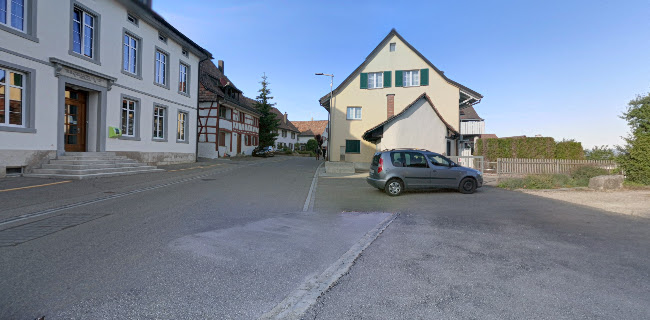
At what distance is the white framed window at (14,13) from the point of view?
10.6 metres

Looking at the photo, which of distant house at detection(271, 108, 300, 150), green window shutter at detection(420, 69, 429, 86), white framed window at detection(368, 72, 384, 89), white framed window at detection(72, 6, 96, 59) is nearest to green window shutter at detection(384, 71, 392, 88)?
white framed window at detection(368, 72, 384, 89)

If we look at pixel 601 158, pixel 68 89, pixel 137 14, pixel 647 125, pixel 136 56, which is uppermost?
pixel 137 14

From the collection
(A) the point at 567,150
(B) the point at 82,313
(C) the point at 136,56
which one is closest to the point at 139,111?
(C) the point at 136,56

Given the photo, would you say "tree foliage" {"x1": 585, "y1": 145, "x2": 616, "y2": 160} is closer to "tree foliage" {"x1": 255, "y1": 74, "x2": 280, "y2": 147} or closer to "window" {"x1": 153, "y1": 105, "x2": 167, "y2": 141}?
"window" {"x1": 153, "y1": 105, "x2": 167, "y2": 141}

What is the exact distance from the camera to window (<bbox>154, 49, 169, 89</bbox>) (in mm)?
18734

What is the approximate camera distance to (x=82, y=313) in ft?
8.49

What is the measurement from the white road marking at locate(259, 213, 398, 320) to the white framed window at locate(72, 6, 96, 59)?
15142 millimetres

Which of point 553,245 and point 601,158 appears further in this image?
point 601,158

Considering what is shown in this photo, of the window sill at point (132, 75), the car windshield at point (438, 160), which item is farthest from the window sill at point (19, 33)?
the car windshield at point (438, 160)

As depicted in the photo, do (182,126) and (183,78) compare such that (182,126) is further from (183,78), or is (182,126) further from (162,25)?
(162,25)

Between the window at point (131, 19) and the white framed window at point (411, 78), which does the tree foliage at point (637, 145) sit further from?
the window at point (131, 19)

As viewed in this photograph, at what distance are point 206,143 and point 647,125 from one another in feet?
94.7

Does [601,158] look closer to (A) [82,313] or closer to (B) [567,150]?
(B) [567,150]

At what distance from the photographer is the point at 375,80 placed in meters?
26.4
